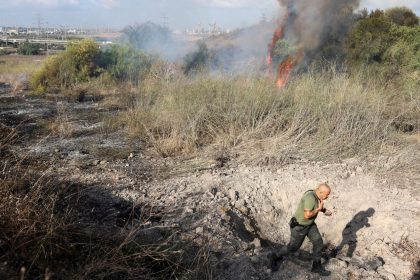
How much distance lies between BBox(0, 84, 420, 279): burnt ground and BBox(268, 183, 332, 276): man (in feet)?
0.40

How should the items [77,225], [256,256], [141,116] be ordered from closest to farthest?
1. [77,225]
2. [256,256]
3. [141,116]

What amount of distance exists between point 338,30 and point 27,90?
38.8ft

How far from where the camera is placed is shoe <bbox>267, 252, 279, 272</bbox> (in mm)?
4342

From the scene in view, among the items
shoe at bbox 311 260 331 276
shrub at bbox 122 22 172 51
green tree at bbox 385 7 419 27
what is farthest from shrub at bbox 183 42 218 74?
shoe at bbox 311 260 331 276

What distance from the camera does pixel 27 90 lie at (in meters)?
16.1

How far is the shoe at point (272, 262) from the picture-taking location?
4342mm

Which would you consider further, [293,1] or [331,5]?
[331,5]

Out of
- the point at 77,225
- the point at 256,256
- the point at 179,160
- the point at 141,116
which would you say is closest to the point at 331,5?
the point at 141,116

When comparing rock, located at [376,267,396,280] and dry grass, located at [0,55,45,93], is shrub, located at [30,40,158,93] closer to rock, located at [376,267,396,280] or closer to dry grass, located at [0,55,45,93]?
dry grass, located at [0,55,45,93]

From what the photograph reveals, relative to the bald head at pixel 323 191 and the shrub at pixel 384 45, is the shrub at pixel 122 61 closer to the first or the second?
the shrub at pixel 384 45

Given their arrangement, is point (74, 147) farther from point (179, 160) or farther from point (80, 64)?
point (80, 64)

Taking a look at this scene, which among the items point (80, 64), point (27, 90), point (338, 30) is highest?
point (338, 30)

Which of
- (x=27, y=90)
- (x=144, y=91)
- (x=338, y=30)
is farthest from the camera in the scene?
(x=27, y=90)

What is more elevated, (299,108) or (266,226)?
(299,108)
